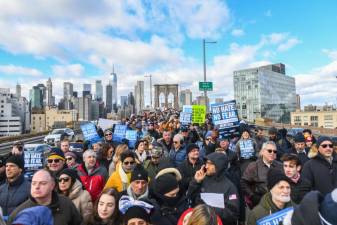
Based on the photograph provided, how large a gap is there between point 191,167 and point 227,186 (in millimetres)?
1631

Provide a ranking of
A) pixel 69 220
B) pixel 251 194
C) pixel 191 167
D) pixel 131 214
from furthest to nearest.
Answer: pixel 191 167
pixel 251 194
pixel 69 220
pixel 131 214

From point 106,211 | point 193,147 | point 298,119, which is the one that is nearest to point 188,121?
point 193,147

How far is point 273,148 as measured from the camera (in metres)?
5.33

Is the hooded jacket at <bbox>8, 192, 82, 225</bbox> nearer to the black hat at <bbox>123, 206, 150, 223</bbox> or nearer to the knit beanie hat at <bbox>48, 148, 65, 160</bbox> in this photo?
the black hat at <bbox>123, 206, 150, 223</bbox>

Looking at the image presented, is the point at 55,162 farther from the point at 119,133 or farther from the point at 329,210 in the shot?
the point at 119,133

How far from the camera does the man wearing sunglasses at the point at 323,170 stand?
500 centimetres

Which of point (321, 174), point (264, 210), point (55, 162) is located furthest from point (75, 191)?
point (321, 174)

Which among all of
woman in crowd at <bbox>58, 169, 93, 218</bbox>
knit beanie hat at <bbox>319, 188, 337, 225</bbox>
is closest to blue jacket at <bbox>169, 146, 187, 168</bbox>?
woman in crowd at <bbox>58, 169, 93, 218</bbox>

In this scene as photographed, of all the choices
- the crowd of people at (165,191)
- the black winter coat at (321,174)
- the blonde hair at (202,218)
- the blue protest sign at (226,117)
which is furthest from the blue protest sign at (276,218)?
the blue protest sign at (226,117)

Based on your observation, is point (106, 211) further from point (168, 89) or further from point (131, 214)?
point (168, 89)

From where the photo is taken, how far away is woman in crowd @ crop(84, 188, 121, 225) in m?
3.74

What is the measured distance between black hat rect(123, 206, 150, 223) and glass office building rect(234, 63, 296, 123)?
85.8 meters

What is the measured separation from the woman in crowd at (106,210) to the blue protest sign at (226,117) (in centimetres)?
651

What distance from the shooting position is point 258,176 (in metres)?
5.27
